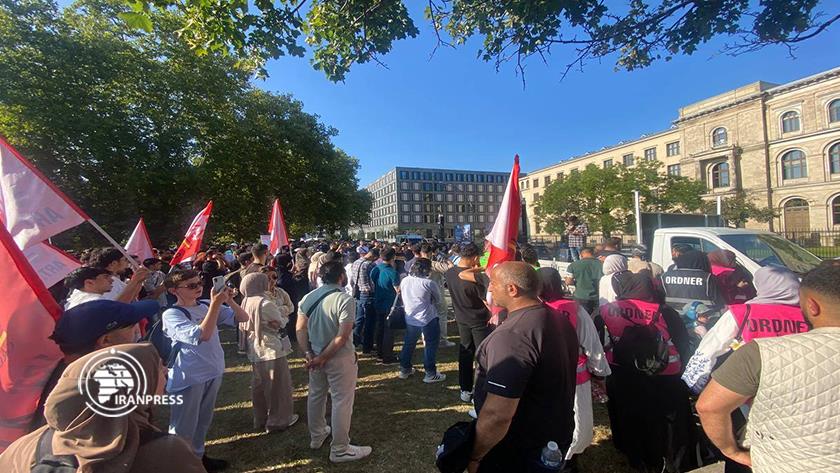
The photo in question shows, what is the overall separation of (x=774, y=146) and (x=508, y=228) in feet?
175

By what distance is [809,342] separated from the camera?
1428 millimetres

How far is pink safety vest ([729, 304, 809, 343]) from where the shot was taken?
233 centimetres

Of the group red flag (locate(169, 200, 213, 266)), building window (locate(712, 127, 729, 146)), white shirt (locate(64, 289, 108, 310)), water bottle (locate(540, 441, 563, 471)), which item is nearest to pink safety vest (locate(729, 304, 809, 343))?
water bottle (locate(540, 441, 563, 471))

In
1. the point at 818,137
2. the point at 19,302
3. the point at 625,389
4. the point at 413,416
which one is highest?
the point at 818,137

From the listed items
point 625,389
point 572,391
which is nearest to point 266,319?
point 572,391

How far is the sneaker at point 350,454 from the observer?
11.7 feet

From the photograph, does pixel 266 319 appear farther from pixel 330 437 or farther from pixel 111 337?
pixel 111 337

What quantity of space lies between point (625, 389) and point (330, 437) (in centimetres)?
308

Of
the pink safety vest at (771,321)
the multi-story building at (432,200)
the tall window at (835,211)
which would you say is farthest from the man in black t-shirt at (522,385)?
the multi-story building at (432,200)

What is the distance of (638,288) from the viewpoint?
3.26m

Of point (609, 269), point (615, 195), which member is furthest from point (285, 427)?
point (615, 195)

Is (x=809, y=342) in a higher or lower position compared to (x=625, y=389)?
higher

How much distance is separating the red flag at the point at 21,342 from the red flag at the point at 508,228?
134 inches

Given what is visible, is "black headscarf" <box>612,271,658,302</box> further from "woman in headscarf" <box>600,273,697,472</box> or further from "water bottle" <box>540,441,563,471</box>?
"water bottle" <box>540,441,563,471</box>
